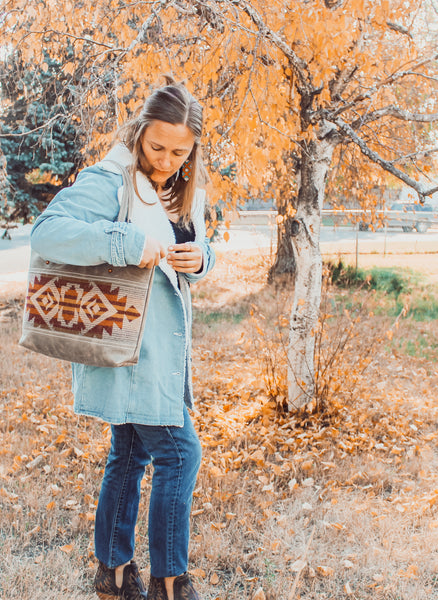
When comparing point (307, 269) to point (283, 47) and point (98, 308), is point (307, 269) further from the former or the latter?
point (98, 308)

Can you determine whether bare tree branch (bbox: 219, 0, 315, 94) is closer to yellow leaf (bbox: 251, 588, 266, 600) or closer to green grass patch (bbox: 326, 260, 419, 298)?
yellow leaf (bbox: 251, 588, 266, 600)

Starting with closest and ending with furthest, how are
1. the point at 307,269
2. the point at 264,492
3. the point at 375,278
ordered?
the point at 264,492 → the point at 307,269 → the point at 375,278

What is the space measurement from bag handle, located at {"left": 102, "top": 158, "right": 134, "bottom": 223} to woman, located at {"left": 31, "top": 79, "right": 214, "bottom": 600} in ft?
0.06

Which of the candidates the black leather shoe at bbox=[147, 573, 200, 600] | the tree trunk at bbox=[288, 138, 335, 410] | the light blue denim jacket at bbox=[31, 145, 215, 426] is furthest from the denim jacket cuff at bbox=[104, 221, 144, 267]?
the tree trunk at bbox=[288, 138, 335, 410]

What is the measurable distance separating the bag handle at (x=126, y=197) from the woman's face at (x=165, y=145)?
12 centimetres

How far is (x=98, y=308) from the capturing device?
5.03 feet

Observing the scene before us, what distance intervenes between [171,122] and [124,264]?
1.70 ft

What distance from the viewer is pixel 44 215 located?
1490 mm

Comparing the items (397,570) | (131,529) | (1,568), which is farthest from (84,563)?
(397,570)

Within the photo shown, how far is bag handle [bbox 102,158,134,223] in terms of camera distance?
5.21 ft

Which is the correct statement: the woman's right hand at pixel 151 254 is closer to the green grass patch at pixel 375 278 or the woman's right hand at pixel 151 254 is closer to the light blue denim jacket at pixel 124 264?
the light blue denim jacket at pixel 124 264

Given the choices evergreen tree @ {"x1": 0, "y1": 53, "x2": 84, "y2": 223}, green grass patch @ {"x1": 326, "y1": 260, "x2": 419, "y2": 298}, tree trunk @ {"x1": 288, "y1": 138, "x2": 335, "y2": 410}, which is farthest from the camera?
green grass patch @ {"x1": 326, "y1": 260, "x2": 419, "y2": 298}

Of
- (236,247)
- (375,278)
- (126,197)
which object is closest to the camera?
(126,197)

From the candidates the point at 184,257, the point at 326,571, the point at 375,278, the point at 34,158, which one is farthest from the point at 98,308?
the point at 375,278
